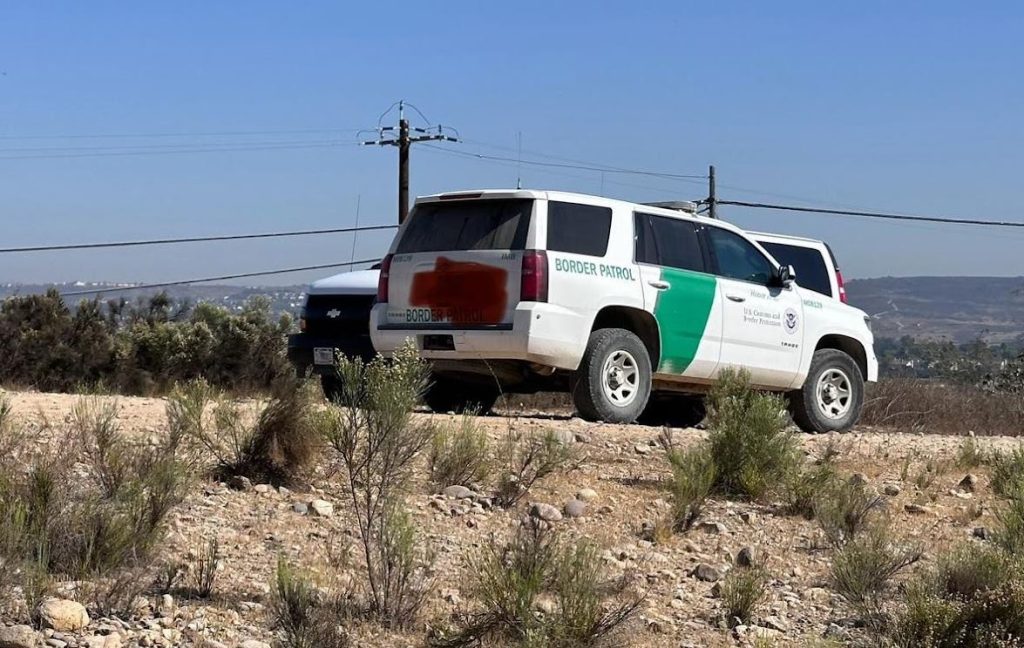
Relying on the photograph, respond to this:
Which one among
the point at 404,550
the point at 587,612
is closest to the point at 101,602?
the point at 404,550

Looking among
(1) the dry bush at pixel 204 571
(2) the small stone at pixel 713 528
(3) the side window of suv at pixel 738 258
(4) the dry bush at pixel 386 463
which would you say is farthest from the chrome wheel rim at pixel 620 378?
(1) the dry bush at pixel 204 571

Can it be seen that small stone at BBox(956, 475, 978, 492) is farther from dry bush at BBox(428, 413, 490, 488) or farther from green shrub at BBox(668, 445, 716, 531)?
dry bush at BBox(428, 413, 490, 488)

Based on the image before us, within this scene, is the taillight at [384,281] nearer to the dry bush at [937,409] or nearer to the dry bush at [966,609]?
the dry bush at [966,609]

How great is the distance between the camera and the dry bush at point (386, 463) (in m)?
5.96

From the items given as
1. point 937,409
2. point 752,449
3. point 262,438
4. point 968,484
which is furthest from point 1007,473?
point 937,409

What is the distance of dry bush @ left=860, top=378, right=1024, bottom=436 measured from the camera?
19125 mm

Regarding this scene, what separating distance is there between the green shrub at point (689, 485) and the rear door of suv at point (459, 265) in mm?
2537

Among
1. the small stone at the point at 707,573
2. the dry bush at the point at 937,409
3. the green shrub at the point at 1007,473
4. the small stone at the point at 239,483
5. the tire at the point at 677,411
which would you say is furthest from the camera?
the dry bush at the point at 937,409

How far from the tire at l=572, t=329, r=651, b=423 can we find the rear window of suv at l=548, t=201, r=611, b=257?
70 cm

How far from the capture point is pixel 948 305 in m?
113

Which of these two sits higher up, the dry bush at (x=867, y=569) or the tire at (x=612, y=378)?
the tire at (x=612, y=378)

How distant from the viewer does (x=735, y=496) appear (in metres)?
8.82

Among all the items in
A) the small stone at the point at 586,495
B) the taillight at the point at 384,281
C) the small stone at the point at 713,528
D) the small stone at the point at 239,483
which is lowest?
the small stone at the point at 713,528

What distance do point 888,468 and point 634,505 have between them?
2791 millimetres
